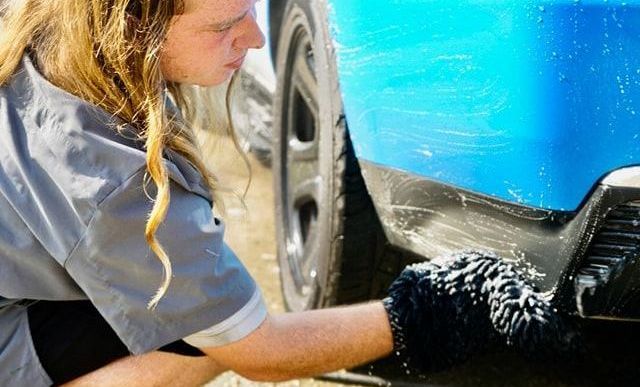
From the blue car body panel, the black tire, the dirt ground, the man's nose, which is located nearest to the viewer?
the blue car body panel

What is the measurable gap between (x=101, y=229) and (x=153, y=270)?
11 cm

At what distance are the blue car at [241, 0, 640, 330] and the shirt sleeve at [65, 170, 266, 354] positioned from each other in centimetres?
47

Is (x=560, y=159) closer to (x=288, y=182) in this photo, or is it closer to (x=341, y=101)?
(x=341, y=101)

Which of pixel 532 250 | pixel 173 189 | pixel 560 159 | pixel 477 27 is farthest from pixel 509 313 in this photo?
pixel 173 189

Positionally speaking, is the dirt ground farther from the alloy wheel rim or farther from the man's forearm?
the man's forearm

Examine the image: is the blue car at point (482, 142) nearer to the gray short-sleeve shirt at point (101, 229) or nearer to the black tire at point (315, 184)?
the black tire at point (315, 184)

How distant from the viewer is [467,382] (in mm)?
2498

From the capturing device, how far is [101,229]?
1.55 m

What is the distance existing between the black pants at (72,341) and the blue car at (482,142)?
22.1 inches

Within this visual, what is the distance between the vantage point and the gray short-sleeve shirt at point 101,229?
1.57m

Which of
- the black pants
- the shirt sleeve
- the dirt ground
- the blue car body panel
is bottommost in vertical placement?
the dirt ground

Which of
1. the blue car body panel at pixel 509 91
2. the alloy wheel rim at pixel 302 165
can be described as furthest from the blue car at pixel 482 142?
the alloy wheel rim at pixel 302 165

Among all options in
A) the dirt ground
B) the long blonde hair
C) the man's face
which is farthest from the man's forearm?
the dirt ground

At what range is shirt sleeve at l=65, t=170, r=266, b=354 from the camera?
1.57 meters
